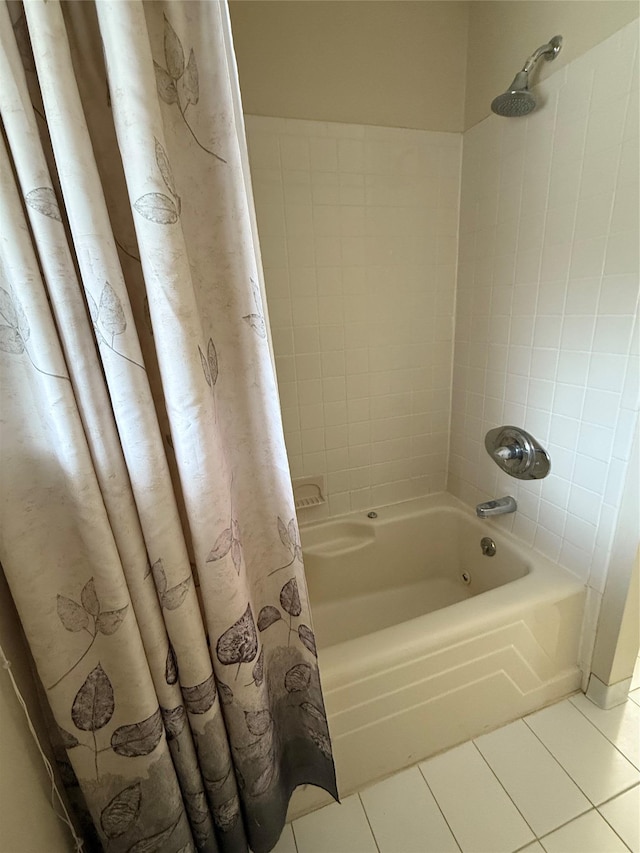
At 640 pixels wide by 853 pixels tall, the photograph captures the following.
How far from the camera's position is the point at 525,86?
1.08 m

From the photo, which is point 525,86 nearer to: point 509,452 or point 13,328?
point 509,452

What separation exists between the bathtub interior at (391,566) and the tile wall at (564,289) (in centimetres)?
27

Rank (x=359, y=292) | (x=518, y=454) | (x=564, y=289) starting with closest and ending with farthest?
(x=564, y=289) → (x=518, y=454) → (x=359, y=292)

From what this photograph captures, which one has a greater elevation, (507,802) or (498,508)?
(498,508)

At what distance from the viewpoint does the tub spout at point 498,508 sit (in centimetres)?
142

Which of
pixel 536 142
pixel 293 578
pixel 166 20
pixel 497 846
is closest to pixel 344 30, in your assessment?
pixel 536 142

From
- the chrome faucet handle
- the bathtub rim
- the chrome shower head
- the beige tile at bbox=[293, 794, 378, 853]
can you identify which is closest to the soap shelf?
the bathtub rim

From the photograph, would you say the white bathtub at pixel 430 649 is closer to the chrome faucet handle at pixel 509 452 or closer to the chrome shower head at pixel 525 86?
the chrome faucet handle at pixel 509 452

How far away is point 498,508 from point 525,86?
52.3 inches

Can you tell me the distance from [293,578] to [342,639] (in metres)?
0.91

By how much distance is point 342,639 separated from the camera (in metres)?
1.53

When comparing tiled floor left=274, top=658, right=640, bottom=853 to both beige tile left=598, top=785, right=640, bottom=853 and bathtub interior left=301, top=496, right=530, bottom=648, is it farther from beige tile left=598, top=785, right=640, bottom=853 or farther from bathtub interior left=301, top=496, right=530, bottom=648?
bathtub interior left=301, top=496, right=530, bottom=648

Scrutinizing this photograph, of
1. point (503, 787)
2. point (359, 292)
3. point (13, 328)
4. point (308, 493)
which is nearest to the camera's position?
point (13, 328)

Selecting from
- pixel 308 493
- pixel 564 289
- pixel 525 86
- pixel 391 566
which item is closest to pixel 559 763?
pixel 391 566
